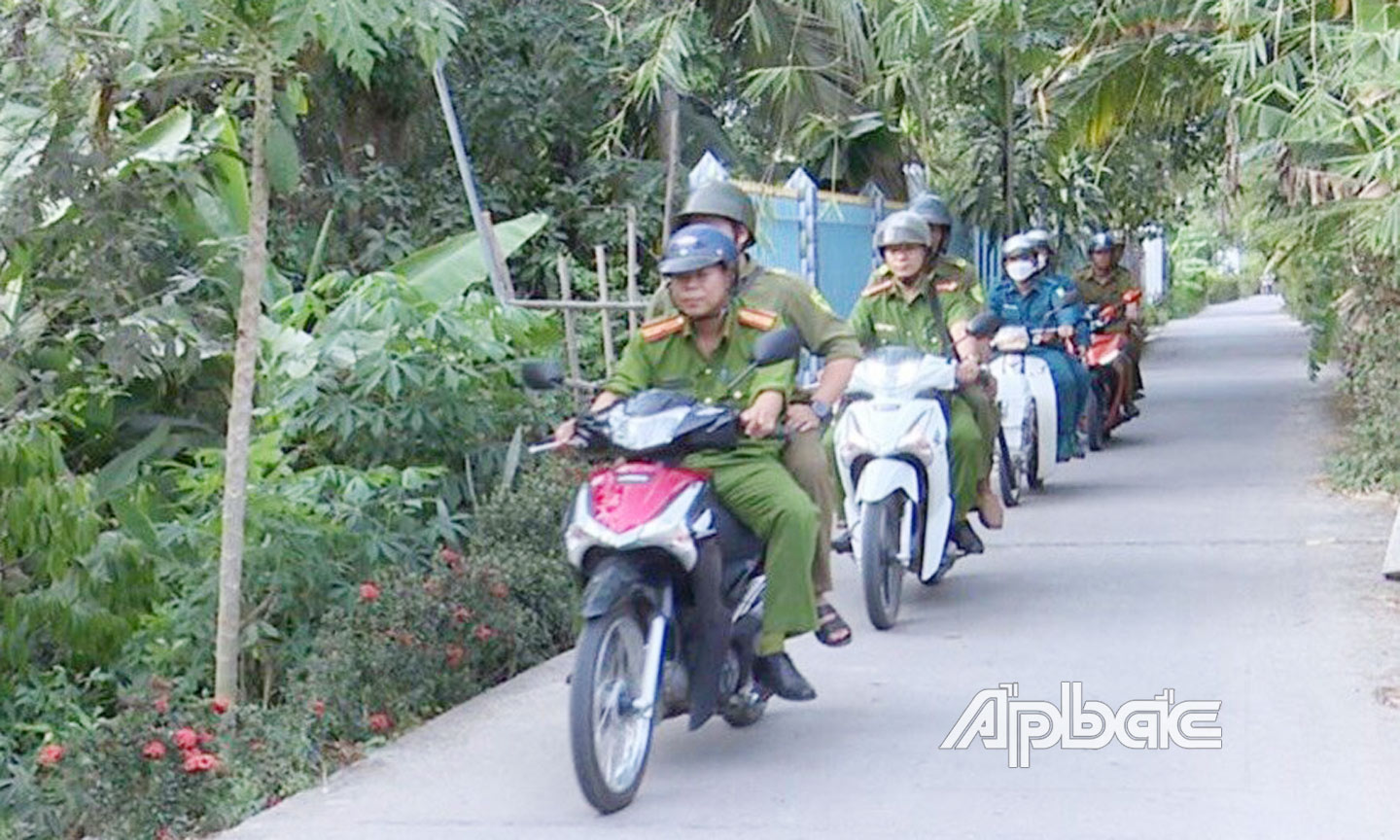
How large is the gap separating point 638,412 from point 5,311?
168 inches

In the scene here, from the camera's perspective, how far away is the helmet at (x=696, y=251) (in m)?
6.92

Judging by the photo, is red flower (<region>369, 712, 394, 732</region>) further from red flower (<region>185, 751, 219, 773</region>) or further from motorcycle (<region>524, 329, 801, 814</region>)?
motorcycle (<region>524, 329, 801, 814</region>)

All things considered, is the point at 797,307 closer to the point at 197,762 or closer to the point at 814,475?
the point at 814,475

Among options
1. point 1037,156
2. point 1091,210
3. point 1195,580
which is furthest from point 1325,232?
point 1091,210

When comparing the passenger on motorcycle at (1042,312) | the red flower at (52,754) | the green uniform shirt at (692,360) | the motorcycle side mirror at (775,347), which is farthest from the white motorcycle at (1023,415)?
the red flower at (52,754)

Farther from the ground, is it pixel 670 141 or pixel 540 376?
pixel 670 141

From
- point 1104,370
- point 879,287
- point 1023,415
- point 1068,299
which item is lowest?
point 1104,370

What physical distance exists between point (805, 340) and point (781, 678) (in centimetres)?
121

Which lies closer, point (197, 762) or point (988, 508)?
point (197, 762)

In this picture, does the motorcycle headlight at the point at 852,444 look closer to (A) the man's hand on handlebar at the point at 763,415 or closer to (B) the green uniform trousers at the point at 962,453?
(B) the green uniform trousers at the point at 962,453

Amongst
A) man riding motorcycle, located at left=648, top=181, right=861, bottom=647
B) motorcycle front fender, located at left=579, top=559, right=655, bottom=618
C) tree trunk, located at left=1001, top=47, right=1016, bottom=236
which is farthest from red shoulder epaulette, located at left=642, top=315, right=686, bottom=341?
tree trunk, located at left=1001, top=47, right=1016, bottom=236

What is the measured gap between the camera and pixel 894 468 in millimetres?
9141

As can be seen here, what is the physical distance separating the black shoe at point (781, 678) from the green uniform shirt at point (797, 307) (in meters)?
1.12

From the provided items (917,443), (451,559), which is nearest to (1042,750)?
(917,443)
